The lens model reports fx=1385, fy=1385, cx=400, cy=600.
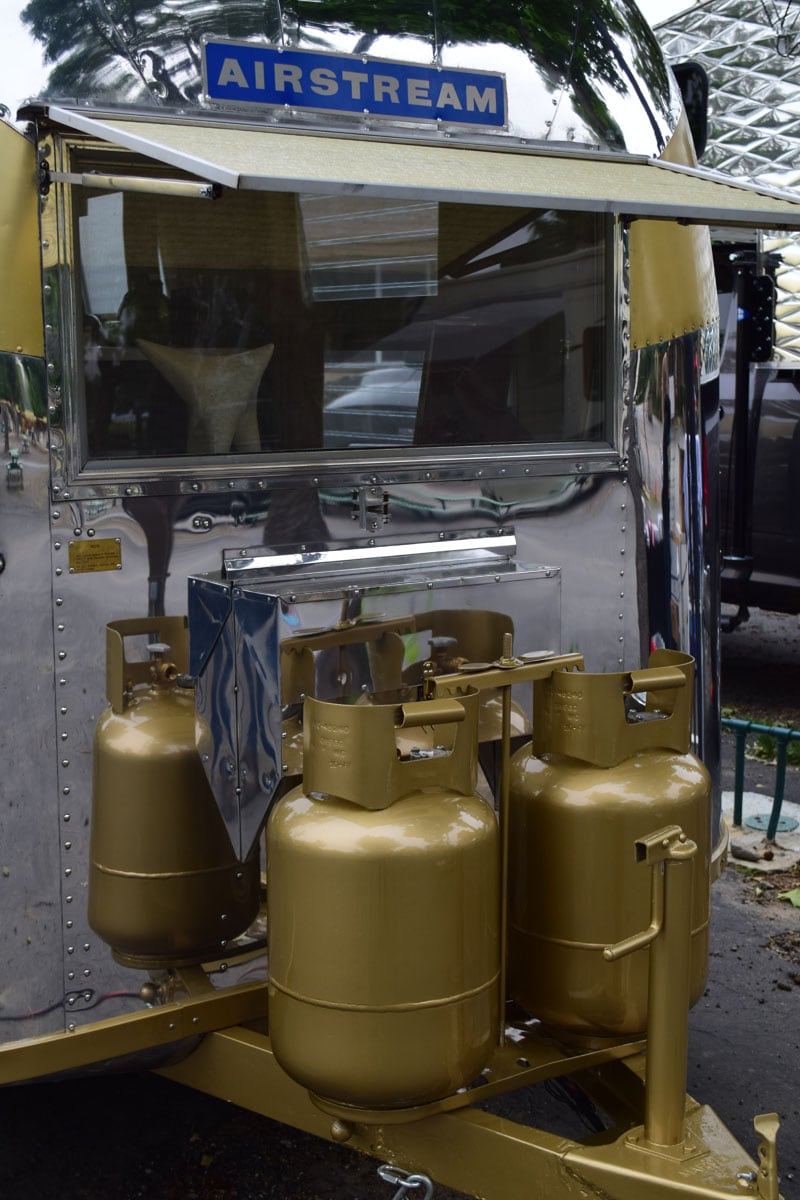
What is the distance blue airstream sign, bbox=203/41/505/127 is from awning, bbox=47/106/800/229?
0.24 ft

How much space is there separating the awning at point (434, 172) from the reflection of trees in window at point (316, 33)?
87mm

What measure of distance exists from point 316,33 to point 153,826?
1.59 m

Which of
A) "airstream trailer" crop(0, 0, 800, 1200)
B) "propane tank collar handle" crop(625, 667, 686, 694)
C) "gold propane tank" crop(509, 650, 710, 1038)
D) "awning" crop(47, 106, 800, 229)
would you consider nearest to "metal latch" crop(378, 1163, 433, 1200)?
"airstream trailer" crop(0, 0, 800, 1200)

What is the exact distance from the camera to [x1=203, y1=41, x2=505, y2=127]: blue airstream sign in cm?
267

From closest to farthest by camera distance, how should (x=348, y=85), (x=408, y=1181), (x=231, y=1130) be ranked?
(x=408, y=1181) < (x=348, y=85) < (x=231, y=1130)

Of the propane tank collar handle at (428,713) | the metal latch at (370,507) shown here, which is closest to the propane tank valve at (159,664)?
the metal latch at (370,507)

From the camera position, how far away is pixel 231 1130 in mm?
3365

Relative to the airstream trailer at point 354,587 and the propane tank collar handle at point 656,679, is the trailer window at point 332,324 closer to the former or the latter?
the airstream trailer at point 354,587

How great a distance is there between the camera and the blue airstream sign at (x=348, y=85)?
105 inches

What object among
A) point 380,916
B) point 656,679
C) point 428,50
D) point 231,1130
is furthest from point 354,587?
point 231,1130

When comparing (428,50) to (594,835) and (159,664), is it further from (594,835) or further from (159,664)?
(594,835)

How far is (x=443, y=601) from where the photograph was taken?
275 cm

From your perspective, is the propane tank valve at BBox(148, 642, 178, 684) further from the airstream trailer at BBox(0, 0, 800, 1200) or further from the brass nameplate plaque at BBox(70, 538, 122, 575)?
the brass nameplate plaque at BBox(70, 538, 122, 575)

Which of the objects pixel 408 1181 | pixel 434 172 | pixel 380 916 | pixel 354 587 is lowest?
pixel 408 1181
